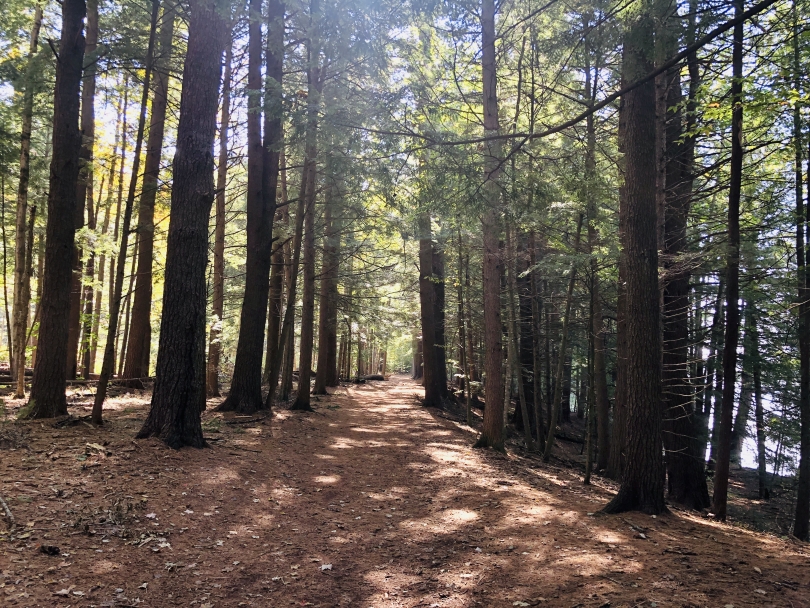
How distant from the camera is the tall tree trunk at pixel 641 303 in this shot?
560 cm

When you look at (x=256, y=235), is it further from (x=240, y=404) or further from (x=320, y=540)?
(x=320, y=540)

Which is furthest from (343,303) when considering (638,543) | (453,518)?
(638,543)

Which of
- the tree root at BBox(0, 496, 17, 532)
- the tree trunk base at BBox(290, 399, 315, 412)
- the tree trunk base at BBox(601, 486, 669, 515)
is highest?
the tree root at BBox(0, 496, 17, 532)

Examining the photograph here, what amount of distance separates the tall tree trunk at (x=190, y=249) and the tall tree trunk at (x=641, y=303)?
5718 mm

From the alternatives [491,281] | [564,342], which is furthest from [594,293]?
[491,281]

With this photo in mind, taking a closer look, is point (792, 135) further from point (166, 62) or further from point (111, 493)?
point (166, 62)

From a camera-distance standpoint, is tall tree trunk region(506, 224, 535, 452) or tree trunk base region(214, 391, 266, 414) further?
tall tree trunk region(506, 224, 535, 452)

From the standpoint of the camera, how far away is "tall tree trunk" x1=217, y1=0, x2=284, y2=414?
1073 centimetres

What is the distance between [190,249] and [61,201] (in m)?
2.50

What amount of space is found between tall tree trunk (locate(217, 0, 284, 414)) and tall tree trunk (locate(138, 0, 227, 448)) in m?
3.45

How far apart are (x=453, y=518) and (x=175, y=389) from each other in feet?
13.7

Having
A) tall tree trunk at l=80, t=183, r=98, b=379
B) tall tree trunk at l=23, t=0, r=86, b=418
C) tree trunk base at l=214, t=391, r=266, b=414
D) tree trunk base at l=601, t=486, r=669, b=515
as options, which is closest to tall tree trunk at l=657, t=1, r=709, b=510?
tree trunk base at l=601, t=486, r=669, b=515

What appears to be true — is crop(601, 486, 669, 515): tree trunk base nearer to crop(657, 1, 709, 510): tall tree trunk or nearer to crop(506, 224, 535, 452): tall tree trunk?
crop(657, 1, 709, 510): tall tree trunk

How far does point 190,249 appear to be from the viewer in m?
6.95
